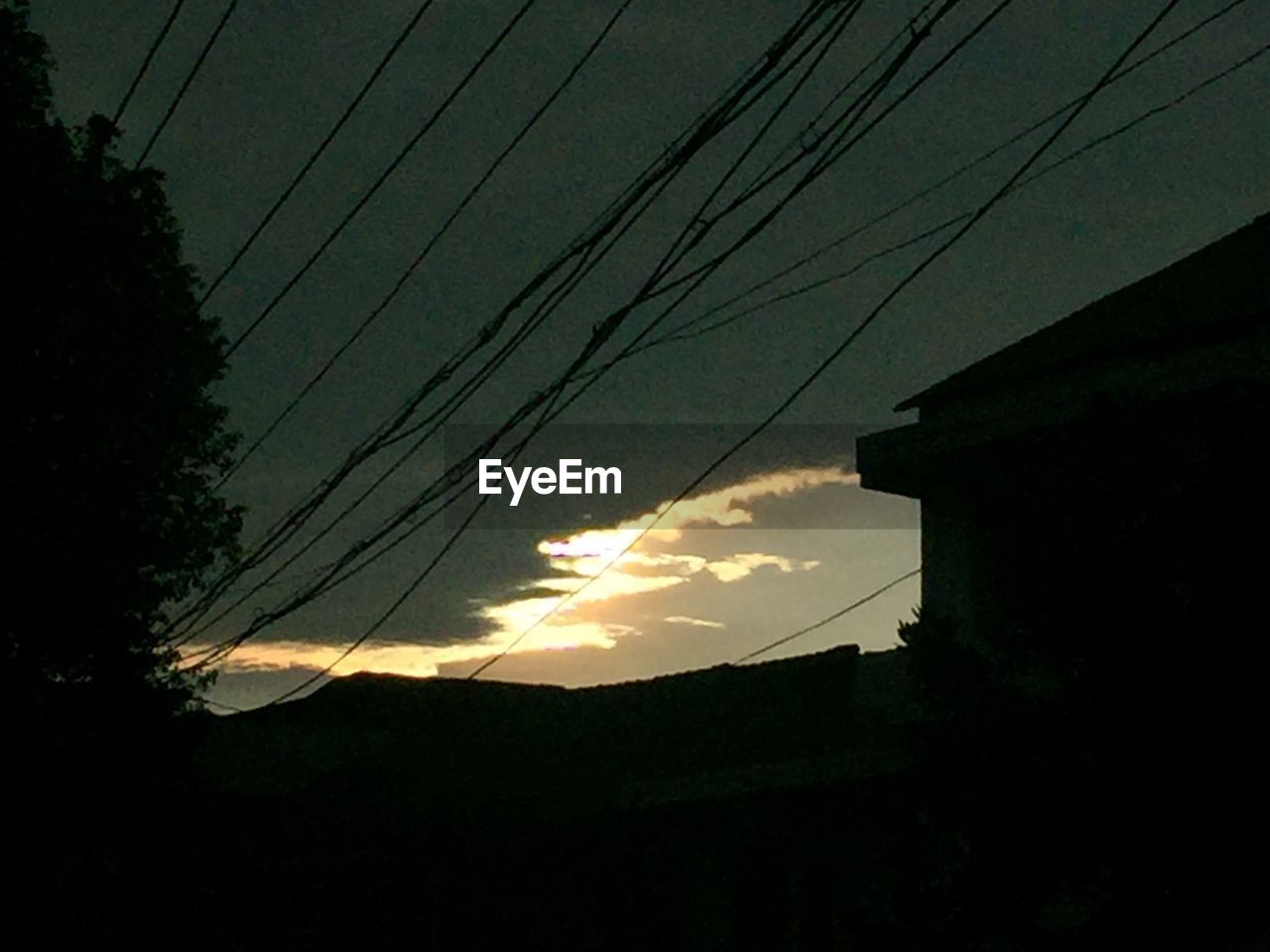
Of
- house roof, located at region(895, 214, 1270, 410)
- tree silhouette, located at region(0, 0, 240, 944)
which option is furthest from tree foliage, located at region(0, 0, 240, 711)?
house roof, located at region(895, 214, 1270, 410)

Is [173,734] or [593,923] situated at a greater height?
[173,734]

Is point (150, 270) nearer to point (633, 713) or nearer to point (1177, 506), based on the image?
point (633, 713)

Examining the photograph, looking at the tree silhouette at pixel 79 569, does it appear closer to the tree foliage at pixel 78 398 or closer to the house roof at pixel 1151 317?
the tree foliage at pixel 78 398

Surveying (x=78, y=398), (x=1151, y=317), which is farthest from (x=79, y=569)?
(x=1151, y=317)

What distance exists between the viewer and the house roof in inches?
496

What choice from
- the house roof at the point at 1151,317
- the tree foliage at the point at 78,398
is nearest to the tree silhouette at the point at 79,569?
the tree foliage at the point at 78,398

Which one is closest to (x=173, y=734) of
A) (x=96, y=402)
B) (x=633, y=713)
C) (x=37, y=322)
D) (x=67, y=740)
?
(x=67, y=740)

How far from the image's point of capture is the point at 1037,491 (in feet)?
23.5

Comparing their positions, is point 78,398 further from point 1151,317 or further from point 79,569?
point 1151,317

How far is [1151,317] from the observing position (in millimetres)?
13359

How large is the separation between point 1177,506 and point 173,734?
10.3m

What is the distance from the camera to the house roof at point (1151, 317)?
12.6 metres

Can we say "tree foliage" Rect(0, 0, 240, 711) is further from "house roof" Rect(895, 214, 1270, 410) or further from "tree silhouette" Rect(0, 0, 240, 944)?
"house roof" Rect(895, 214, 1270, 410)

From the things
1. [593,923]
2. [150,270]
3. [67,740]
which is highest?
[150,270]
